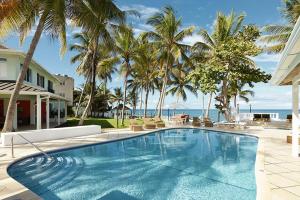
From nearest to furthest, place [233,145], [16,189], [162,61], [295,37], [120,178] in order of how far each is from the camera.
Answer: [295,37] → [16,189] → [120,178] → [233,145] → [162,61]

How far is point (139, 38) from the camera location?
26375 millimetres

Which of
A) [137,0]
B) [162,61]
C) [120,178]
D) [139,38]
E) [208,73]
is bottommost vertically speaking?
[120,178]

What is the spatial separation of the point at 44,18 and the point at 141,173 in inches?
356

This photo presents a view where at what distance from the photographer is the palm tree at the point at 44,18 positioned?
12.3 metres

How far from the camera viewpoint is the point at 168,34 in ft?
79.2

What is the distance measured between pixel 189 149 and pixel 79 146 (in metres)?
5.54

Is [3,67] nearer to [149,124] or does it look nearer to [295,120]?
[149,124]

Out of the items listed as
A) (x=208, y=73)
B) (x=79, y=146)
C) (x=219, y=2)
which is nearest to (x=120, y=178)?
(x=79, y=146)

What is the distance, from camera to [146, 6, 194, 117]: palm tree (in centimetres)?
2409

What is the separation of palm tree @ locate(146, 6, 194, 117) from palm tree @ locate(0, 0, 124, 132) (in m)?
9.26

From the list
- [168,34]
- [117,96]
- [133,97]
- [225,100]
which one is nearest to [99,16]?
[168,34]

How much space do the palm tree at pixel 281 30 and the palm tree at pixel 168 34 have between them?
6765 millimetres

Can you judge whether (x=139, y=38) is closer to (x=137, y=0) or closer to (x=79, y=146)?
(x=137, y=0)

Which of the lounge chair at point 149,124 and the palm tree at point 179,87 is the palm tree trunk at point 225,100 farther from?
the palm tree at point 179,87
